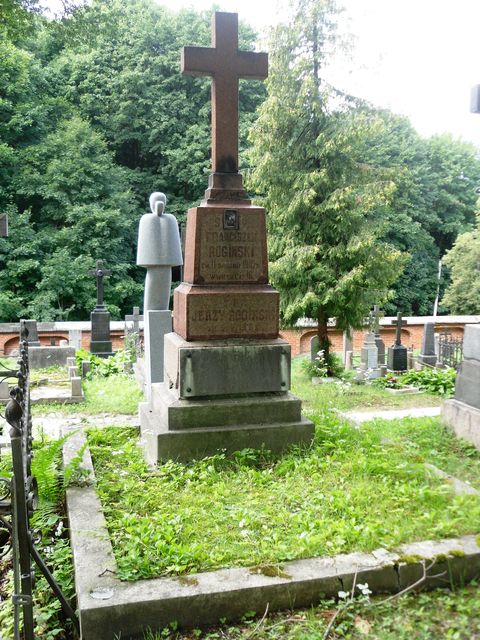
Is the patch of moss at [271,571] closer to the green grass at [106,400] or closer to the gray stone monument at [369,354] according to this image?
the green grass at [106,400]

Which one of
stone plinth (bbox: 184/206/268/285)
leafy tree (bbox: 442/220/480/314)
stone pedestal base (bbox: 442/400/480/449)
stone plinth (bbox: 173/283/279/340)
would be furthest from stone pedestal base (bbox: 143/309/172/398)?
leafy tree (bbox: 442/220/480/314)

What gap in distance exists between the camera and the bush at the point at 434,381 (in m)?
10.4

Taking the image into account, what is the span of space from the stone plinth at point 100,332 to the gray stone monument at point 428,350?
26.1ft

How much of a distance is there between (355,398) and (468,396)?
4160 millimetres

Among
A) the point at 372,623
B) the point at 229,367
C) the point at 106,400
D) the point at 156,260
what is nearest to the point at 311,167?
the point at 156,260

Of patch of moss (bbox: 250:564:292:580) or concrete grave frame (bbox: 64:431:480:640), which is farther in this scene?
patch of moss (bbox: 250:564:292:580)

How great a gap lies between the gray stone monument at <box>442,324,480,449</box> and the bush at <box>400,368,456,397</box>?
4.32m

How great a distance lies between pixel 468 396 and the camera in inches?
228

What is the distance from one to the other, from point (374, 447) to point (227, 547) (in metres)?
2.04

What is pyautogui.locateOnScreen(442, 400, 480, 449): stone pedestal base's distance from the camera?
219 inches

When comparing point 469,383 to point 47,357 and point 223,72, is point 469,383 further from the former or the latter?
point 47,357

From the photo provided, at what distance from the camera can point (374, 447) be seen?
4.92m

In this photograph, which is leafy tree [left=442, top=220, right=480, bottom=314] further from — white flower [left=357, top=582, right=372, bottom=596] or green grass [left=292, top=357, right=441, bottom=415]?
white flower [left=357, top=582, right=372, bottom=596]

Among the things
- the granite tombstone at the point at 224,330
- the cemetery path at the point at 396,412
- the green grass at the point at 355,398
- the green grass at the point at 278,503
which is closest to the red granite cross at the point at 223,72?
the granite tombstone at the point at 224,330
